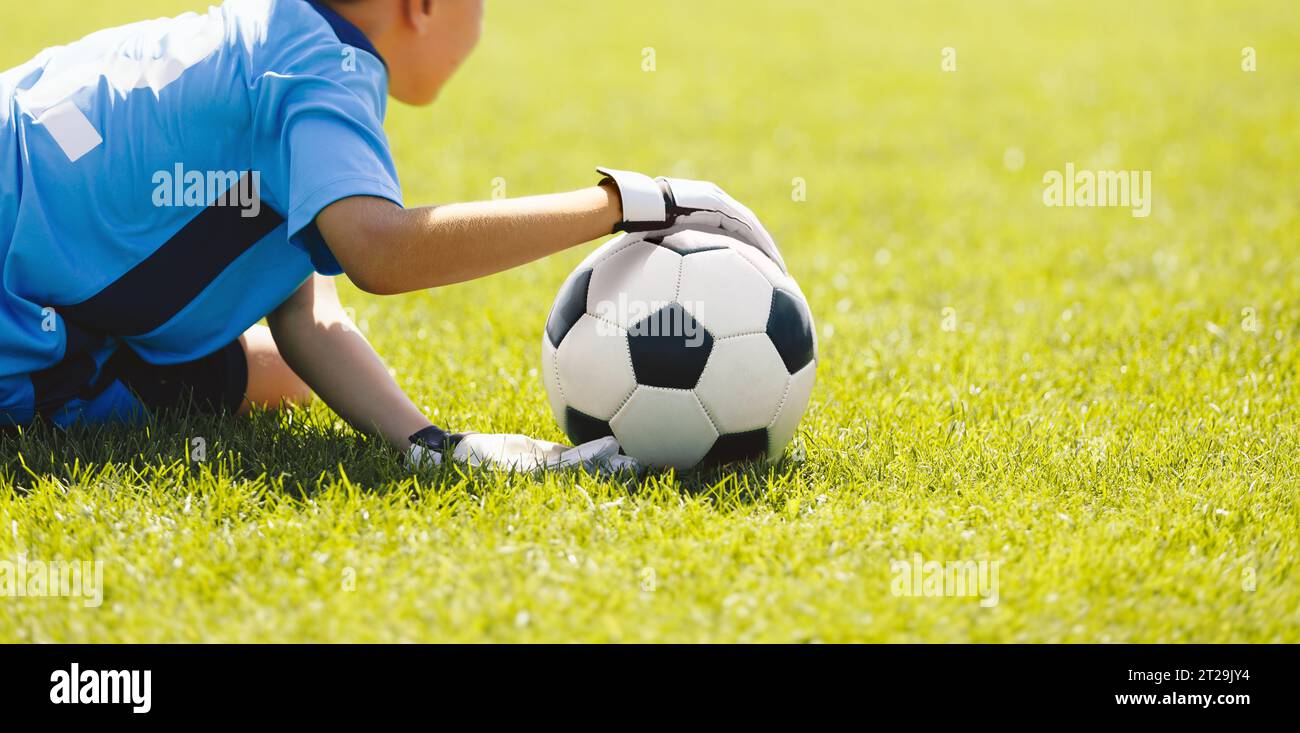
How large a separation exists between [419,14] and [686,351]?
1.10 meters

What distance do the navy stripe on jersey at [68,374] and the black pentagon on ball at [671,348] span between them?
1462 mm

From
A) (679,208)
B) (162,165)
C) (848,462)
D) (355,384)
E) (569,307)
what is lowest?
(848,462)

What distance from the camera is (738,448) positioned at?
130 inches

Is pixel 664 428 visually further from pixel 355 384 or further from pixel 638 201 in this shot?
pixel 355 384

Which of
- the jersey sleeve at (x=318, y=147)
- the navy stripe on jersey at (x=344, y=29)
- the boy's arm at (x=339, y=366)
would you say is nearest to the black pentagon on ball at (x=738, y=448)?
the boy's arm at (x=339, y=366)

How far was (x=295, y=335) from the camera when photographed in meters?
3.61

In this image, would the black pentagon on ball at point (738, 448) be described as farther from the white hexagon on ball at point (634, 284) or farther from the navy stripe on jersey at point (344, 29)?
the navy stripe on jersey at point (344, 29)

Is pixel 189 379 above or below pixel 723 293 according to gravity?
below

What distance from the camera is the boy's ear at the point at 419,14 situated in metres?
3.14

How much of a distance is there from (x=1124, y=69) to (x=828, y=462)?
9152mm

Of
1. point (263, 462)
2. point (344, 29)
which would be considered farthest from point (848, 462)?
point (344, 29)

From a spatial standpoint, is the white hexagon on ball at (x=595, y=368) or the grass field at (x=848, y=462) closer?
the grass field at (x=848, y=462)

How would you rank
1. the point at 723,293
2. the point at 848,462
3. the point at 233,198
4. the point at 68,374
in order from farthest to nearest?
the point at 848,462 → the point at 68,374 → the point at 723,293 → the point at 233,198

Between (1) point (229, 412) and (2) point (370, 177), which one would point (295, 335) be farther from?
(2) point (370, 177)
